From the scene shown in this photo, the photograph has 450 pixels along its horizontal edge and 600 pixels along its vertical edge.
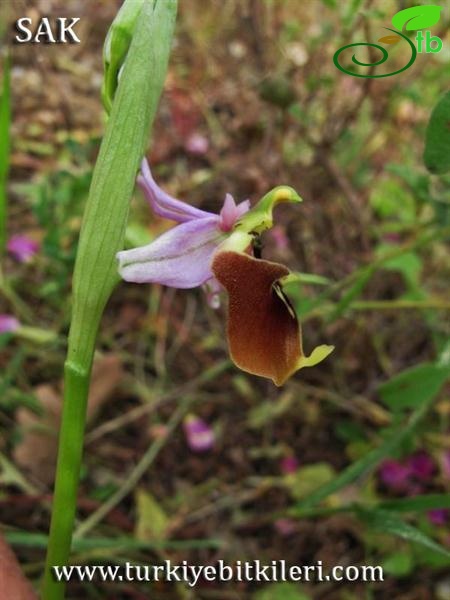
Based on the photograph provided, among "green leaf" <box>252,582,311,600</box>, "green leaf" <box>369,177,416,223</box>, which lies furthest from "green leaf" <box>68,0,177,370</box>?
"green leaf" <box>369,177,416,223</box>

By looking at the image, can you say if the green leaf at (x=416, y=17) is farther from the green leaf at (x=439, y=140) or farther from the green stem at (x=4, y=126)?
the green stem at (x=4, y=126)

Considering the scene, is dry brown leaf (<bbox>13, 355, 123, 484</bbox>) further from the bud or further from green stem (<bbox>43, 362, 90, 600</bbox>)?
the bud

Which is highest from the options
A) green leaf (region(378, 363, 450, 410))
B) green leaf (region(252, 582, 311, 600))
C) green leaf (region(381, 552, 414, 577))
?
green leaf (region(378, 363, 450, 410))

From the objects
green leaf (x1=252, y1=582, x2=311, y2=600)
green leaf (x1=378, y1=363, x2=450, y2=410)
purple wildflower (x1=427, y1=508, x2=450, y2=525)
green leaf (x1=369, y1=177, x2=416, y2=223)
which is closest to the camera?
green leaf (x1=378, y1=363, x2=450, y2=410)

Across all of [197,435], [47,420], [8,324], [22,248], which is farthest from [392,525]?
[22,248]

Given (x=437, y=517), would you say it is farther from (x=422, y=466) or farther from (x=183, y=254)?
(x=183, y=254)
